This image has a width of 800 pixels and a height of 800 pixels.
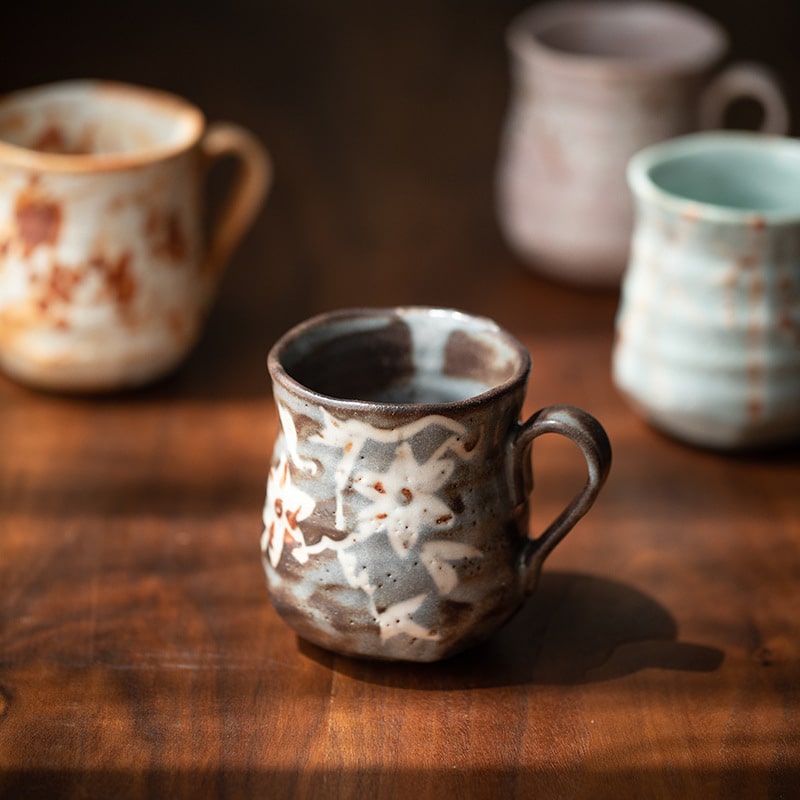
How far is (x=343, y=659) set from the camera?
610 millimetres

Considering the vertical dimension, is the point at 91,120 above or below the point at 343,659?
above

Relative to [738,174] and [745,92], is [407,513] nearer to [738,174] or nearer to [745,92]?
[738,174]

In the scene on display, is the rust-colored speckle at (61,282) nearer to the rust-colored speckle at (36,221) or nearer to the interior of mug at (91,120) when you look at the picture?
the rust-colored speckle at (36,221)

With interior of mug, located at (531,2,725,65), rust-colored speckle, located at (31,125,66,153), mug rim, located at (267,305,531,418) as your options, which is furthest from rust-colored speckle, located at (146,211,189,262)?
interior of mug, located at (531,2,725,65)

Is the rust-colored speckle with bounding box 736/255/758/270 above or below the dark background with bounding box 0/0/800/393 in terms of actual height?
above

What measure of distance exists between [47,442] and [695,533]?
397 mm

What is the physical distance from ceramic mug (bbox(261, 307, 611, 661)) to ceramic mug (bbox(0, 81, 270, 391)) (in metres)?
0.25

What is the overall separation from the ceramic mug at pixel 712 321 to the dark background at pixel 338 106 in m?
0.17

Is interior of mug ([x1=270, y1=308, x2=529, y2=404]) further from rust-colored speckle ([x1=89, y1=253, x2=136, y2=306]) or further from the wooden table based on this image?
rust-colored speckle ([x1=89, y1=253, x2=136, y2=306])

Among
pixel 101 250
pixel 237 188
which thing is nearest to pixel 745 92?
pixel 237 188

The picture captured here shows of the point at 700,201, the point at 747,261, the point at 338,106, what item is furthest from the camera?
the point at 338,106

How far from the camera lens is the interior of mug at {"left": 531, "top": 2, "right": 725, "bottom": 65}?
102cm

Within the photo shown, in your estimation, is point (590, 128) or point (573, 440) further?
point (590, 128)

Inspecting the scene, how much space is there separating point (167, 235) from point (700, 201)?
35 centimetres
